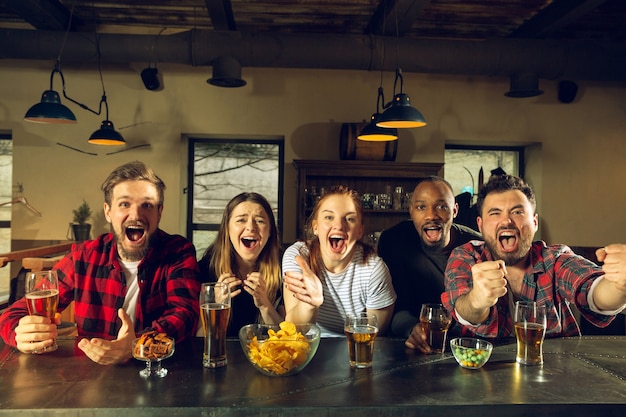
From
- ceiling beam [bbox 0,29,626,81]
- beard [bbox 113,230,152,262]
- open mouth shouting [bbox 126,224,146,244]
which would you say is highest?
ceiling beam [bbox 0,29,626,81]

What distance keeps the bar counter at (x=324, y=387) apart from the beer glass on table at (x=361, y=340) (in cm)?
4

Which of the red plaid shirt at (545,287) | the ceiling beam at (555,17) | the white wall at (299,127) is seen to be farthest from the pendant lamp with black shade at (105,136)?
the ceiling beam at (555,17)

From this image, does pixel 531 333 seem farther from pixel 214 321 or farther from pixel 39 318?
pixel 39 318

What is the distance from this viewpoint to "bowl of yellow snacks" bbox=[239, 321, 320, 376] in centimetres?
146

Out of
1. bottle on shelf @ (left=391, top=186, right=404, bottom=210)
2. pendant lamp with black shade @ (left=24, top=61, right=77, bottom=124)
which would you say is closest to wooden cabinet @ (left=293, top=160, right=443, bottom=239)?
bottle on shelf @ (left=391, top=186, right=404, bottom=210)

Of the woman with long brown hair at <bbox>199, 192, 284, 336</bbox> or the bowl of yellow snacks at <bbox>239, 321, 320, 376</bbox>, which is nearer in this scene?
the bowl of yellow snacks at <bbox>239, 321, 320, 376</bbox>

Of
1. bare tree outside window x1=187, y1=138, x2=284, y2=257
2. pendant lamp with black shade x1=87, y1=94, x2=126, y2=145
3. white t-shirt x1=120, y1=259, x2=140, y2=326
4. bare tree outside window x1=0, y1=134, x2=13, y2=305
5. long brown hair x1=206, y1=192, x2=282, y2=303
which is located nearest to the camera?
white t-shirt x1=120, y1=259, x2=140, y2=326

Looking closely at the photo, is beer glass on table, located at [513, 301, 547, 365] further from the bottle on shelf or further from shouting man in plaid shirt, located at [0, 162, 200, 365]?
the bottle on shelf

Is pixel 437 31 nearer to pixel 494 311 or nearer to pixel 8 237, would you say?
pixel 494 311

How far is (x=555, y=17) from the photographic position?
15.1 feet

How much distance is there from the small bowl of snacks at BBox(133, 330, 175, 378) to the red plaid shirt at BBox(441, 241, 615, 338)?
3.87ft

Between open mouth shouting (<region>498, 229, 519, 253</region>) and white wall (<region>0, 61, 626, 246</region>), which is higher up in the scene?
white wall (<region>0, 61, 626, 246</region>)

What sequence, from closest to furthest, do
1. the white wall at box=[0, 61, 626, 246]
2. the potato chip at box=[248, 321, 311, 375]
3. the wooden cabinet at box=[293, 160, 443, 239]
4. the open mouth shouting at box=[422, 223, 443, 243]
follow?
the potato chip at box=[248, 321, 311, 375] < the open mouth shouting at box=[422, 223, 443, 243] < the wooden cabinet at box=[293, 160, 443, 239] < the white wall at box=[0, 61, 626, 246]

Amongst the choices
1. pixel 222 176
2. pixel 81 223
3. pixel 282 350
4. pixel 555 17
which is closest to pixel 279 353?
pixel 282 350
